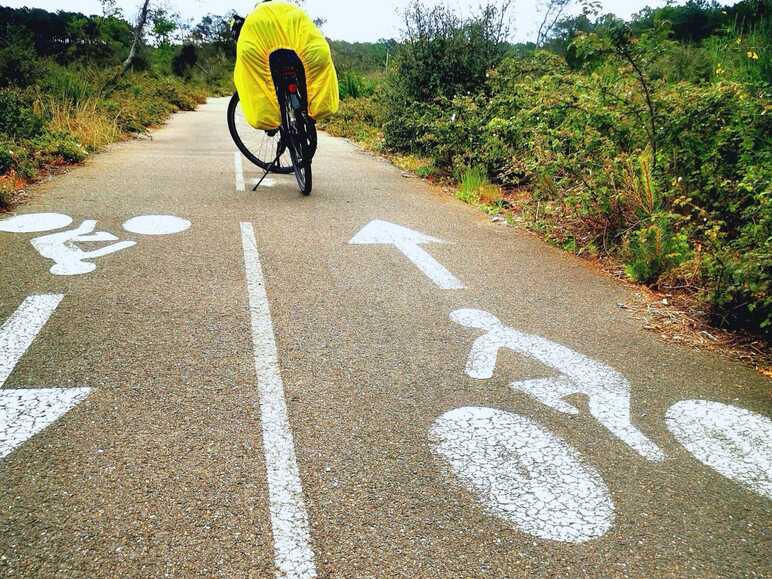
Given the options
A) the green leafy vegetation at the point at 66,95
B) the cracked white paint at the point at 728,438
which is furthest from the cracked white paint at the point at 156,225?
the cracked white paint at the point at 728,438

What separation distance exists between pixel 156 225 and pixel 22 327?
2800 millimetres

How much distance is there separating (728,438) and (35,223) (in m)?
6.54

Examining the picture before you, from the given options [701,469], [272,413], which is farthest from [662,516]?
[272,413]

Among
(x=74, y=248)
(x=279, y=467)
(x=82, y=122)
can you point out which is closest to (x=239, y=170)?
(x=82, y=122)

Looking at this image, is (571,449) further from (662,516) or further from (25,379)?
(25,379)

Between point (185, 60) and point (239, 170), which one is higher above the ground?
point (185, 60)

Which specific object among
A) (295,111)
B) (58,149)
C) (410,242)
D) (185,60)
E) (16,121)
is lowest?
(410,242)

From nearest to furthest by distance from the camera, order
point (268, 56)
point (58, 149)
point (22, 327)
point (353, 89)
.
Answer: point (22, 327) < point (268, 56) < point (58, 149) < point (353, 89)

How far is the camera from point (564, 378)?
3814 mm

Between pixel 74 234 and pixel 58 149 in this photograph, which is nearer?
pixel 74 234

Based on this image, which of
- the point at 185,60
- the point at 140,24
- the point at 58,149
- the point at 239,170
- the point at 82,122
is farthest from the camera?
the point at 185,60

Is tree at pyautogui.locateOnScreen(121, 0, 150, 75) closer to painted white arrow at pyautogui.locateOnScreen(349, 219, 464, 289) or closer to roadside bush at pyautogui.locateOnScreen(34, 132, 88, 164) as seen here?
roadside bush at pyautogui.locateOnScreen(34, 132, 88, 164)

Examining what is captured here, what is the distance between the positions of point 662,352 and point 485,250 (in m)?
2.56

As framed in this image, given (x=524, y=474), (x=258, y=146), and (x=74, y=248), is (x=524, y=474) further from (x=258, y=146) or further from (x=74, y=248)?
(x=258, y=146)
